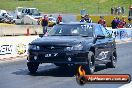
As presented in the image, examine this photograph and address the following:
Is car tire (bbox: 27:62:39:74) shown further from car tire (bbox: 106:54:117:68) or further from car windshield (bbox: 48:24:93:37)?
car tire (bbox: 106:54:117:68)

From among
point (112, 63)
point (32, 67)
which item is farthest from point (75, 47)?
point (112, 63)

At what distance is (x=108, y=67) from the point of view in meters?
17.4

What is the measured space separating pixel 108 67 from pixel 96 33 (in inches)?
79.7

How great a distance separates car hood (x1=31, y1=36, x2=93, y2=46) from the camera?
46.7 ft

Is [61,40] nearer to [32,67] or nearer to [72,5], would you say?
[32,67]

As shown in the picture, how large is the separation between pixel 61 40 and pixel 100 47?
1.87 m

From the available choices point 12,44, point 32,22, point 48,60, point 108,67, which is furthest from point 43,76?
point 32,22

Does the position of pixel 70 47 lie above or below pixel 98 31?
below

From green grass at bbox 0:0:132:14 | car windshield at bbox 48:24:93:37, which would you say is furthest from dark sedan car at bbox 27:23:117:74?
green grass at bbox 0:0:132:14

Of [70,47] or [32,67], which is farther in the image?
[32,67]

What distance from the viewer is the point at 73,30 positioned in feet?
51.1

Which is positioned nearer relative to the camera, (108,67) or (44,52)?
(44,52)

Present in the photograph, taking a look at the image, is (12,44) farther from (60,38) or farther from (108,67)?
(60,38)

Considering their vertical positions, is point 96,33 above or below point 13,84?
above
